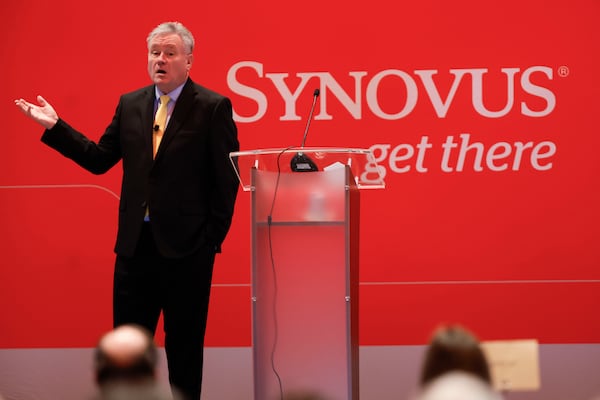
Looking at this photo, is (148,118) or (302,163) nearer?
(302,163)

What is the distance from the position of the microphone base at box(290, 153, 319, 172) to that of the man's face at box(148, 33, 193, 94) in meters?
0.67

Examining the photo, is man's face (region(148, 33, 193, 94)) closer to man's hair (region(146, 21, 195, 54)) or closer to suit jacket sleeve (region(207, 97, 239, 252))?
man's hair (region(146, 21, 195, 54))

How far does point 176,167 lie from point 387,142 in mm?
1630

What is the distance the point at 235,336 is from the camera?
15.5ft

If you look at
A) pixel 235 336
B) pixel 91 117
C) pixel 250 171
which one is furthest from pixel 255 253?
pixel 91 117

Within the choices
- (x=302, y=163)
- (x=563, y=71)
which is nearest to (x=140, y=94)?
(x=302, y=163)

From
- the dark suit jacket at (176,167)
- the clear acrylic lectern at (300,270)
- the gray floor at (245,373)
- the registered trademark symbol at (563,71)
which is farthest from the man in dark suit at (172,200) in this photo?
the registered trademark symbol at (563,71)

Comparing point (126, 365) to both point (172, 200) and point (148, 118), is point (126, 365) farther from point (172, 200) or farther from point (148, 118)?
point (148, 118)

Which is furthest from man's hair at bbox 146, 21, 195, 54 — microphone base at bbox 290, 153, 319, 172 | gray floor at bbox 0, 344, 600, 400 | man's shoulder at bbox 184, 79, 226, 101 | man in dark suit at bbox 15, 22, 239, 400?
gray floor at bbox 0, 344, 600, 400

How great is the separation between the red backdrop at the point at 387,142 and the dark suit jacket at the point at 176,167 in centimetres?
127

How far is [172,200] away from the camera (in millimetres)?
3352

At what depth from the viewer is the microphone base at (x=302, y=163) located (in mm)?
3172

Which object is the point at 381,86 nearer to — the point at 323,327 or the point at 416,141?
the point at 416,141

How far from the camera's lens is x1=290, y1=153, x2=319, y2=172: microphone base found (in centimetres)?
317
